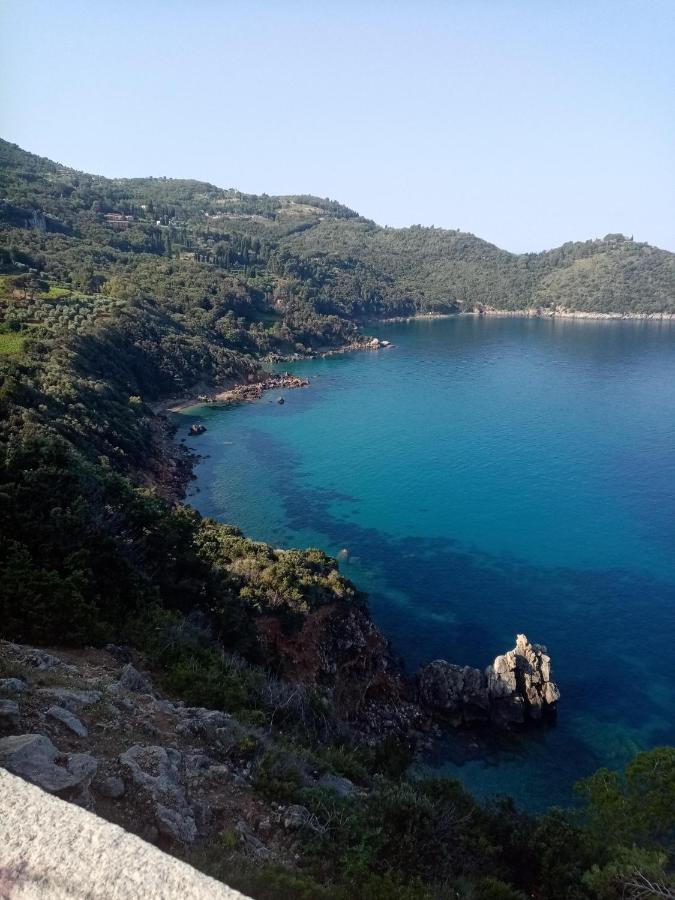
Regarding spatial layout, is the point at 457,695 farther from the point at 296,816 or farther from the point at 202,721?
the point at 296,816

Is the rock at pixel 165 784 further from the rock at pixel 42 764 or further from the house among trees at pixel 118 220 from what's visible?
the house among trees at pixel 118 220

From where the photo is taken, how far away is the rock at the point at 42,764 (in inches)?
291

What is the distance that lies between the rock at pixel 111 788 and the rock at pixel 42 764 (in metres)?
0.21

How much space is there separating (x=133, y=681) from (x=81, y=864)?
726 cm

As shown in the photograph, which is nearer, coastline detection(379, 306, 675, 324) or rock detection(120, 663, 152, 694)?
rock detection(120, 663, 152, 694)

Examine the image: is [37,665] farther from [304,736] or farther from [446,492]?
[446,492]

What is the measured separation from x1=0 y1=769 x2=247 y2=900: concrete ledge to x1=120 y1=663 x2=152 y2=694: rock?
6.44m

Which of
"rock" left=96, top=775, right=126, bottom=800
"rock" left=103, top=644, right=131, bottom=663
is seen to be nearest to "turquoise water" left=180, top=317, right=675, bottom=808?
"rock" left=103, top=644, right=131, bottom=663

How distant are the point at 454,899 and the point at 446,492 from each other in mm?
41691

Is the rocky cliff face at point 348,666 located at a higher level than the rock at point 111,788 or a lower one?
lower

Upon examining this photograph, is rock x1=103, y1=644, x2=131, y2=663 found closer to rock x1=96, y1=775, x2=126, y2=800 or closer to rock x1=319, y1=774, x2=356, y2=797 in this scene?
rock x1=319, y1=774, x2=356, y2=797

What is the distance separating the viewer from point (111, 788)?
8023 mm

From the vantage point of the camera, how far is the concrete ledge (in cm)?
501

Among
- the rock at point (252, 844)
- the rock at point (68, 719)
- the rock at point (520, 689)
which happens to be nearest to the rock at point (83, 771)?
the rock at point (68, 719)
